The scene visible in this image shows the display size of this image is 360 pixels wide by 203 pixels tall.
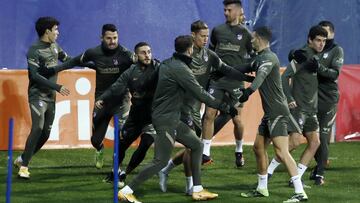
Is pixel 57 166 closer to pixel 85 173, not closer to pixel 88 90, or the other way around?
pixel 85 173

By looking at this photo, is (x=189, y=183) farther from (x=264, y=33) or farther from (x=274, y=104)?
(x=264, y=33)

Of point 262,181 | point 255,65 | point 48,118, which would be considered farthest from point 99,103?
point 262,181

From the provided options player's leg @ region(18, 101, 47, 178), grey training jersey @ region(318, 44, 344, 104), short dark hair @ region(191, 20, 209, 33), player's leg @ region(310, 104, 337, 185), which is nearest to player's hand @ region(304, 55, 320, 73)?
grey training jersey @ region(318, 44, 344, 104)

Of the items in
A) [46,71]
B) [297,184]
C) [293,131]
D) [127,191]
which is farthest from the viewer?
[46,71]

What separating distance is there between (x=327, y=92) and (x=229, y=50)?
184 cm

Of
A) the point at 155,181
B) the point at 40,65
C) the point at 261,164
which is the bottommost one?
the point at 155,181

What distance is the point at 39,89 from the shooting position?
48.7 ft

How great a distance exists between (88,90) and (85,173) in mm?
2991

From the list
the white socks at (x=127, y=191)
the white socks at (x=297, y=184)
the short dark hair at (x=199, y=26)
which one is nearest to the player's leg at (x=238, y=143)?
the short dark hair at (x=199, y=26)

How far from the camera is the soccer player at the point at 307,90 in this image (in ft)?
45.5

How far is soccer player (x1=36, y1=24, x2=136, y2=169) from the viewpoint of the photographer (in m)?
14.5

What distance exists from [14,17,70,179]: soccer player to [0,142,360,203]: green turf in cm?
42

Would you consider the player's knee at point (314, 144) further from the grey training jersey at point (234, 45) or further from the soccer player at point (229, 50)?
the grey training jersey at point (234, 45)

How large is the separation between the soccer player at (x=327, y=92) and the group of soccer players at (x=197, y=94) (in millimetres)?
15
